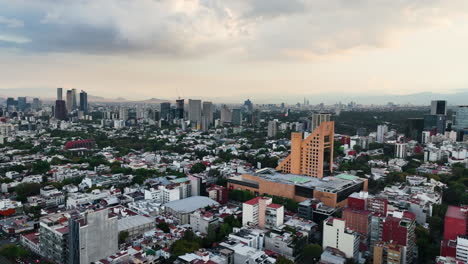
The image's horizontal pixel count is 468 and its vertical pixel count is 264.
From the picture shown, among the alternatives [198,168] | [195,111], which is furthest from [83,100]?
[198,168]

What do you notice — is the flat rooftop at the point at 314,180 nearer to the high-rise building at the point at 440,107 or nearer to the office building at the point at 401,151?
the office building at the point at 401,151

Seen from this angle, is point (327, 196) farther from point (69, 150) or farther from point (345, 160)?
point (69, 150)

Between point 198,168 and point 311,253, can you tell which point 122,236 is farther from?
point 198,168

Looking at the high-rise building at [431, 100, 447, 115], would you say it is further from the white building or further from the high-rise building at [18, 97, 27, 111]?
the high-rise building at [18, 97, 27, 111]

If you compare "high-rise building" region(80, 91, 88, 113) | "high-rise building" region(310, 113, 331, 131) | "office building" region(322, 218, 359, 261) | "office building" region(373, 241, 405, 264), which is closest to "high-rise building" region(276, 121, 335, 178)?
"office building" region(322, 218, 359, 261)

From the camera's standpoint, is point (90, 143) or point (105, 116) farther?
point (105, 116)

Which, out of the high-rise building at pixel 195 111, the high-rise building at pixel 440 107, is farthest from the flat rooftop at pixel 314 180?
the high-rise building at pixel 195 111

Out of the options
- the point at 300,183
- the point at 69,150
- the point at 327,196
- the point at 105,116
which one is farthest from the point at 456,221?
the point at 105,116
